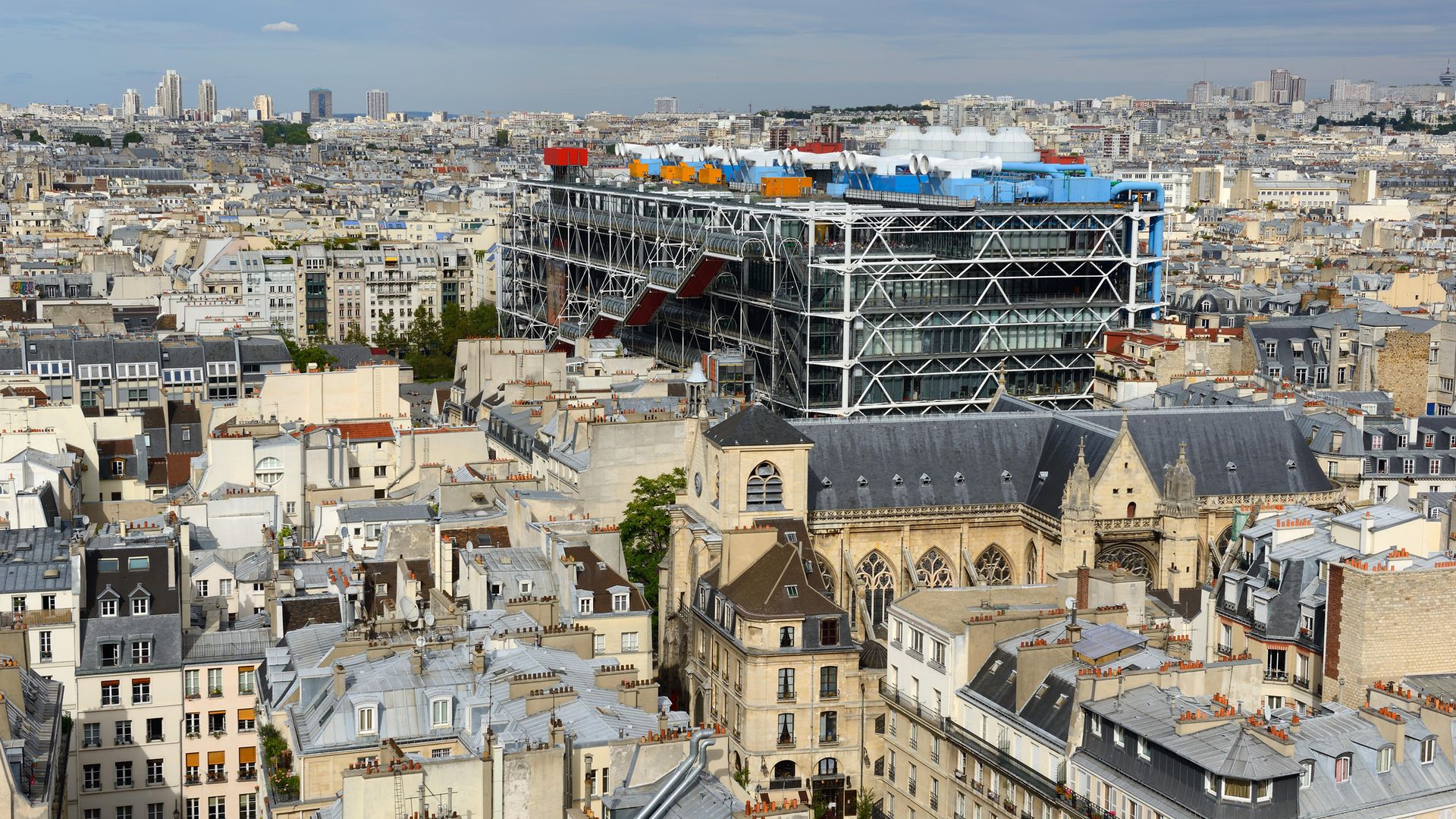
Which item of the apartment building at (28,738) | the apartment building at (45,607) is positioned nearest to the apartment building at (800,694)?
the apartment building at (45,607)

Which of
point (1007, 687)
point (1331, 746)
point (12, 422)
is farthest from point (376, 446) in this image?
point (1331, 746)

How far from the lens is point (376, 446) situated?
102 metres

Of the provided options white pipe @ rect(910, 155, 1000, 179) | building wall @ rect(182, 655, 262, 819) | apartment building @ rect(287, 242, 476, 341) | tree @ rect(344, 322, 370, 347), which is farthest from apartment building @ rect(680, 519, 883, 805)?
apartment building @ rect(287, 242, 476, 341)

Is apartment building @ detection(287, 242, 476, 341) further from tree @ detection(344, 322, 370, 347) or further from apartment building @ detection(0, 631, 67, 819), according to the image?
apartment building @ detection(0, 631, 67, 819)

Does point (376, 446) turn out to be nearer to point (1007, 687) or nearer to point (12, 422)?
point (12, 422)

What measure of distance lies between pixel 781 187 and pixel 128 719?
92.5 meters

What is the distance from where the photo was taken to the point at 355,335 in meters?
185

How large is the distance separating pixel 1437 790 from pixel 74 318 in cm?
12053

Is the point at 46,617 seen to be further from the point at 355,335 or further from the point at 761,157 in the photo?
the point at 761,157

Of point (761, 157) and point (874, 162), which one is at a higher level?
point (761, 157)

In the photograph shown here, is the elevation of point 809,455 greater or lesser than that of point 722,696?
greater

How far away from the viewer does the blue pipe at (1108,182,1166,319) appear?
131125 mm

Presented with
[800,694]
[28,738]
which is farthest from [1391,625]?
[28,738]

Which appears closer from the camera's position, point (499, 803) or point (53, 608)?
point (499, 803)
